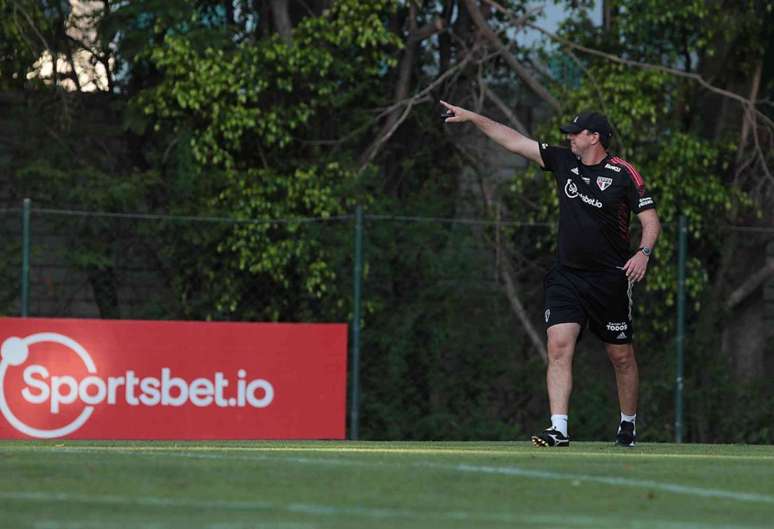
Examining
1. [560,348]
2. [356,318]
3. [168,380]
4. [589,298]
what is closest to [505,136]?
[589,298]

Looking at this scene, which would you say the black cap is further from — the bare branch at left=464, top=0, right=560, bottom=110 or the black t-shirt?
the bare branch at left=464, top=0, right=560, bottom=110

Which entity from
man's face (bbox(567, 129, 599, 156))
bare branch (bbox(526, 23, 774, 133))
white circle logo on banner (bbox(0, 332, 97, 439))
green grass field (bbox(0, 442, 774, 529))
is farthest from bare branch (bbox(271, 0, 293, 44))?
green grass field (bbox(0, 442, 774, 529))

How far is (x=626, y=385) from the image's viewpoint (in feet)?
31.2

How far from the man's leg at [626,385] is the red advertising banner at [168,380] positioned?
413 cm

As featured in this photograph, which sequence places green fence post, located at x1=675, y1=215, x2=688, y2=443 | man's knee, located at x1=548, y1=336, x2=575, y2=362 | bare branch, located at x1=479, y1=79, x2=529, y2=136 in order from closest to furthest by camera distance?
man's knee, located at x1=548, y1=336, x2=575, y2=362, green fence post, located at x1=675, y1=215, x2=688, y2=443, bare branch, located at x1=479, y1=79, x2=529, y2=136

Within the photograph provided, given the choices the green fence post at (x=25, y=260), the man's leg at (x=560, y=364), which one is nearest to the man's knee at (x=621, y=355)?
the man's leg at (x=560, y=364)

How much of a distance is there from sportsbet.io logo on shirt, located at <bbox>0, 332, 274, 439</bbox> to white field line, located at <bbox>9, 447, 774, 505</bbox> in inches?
219

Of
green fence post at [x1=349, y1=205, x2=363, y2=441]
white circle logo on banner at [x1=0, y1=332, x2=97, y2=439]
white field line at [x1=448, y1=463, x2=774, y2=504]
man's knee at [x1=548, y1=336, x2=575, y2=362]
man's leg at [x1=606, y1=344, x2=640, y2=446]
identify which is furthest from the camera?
green fence post at [x1=349, y1=205, x2=363, y2=441]

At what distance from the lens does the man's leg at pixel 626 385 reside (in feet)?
30.7

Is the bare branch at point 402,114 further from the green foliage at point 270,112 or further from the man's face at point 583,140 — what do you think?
the man's face at point 583,140

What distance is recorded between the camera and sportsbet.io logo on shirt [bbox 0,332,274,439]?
12766 millimetres

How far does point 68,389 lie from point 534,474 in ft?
24.1

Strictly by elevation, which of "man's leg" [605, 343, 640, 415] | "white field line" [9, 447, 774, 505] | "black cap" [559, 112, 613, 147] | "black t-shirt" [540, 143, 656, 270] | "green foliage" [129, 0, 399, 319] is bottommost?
"white field line" [9, 447, 774, 505]

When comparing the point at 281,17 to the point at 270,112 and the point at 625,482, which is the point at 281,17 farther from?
the point at 625,482
